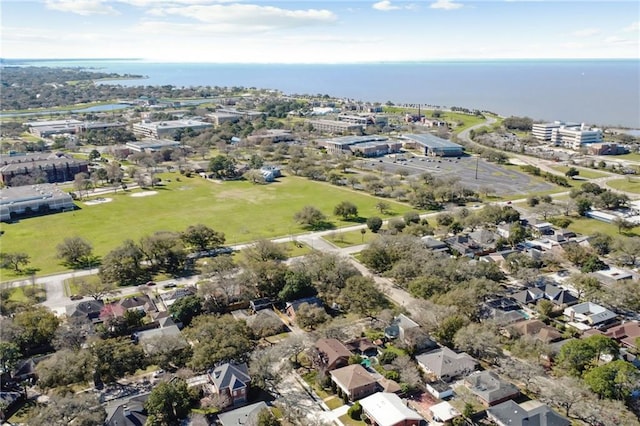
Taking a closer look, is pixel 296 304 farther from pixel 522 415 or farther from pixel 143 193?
pixel 143 193

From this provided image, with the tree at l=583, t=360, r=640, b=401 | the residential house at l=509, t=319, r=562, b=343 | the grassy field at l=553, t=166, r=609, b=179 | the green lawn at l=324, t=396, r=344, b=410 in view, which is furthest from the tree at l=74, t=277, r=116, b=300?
the grassy field at l=553, t=166, r=609, b=179

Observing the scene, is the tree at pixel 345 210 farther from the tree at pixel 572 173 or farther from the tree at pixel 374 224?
the tree at pixel 572 173

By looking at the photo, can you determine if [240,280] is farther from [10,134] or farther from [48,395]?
[10,134]

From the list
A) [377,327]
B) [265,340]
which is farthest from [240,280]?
[377,327]

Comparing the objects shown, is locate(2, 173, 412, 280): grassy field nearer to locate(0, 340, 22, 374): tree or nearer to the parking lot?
the parking lot

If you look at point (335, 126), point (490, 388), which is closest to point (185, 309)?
point (490, 388)
